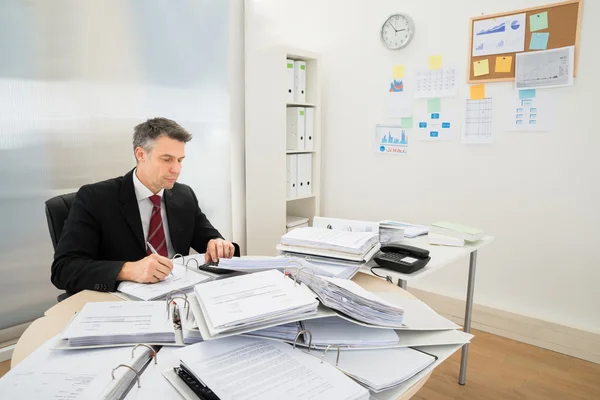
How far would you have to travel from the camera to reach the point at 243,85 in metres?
3.28

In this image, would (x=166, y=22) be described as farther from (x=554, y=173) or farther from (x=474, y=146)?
Result: (x=554, y=173)

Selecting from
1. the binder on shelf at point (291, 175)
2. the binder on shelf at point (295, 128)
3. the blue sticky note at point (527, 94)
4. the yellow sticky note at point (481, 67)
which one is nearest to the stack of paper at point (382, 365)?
the blue sticky note at point (527, 94)

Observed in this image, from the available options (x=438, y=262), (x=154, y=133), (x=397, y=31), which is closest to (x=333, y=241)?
→ (x=438, y=262)

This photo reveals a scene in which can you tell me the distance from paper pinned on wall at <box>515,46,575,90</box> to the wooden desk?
1756 millimetres

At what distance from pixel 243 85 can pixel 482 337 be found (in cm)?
245

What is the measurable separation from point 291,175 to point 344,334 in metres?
2.37

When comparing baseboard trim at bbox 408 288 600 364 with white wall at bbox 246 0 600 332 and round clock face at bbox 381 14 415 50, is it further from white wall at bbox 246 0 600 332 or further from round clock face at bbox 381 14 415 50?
round clock face at bbox 381 14 415 50

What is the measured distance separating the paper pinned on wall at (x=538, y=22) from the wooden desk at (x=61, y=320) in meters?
1.93

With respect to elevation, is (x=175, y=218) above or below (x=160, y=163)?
below

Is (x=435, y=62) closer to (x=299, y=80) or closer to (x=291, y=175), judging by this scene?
(x=299, y=80)

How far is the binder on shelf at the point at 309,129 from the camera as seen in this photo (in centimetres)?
332

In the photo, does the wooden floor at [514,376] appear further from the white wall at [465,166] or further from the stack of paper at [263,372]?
the stack of paper at [263,372]

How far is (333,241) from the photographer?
1.55 meters

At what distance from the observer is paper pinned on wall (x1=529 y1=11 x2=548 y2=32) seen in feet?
8.00
